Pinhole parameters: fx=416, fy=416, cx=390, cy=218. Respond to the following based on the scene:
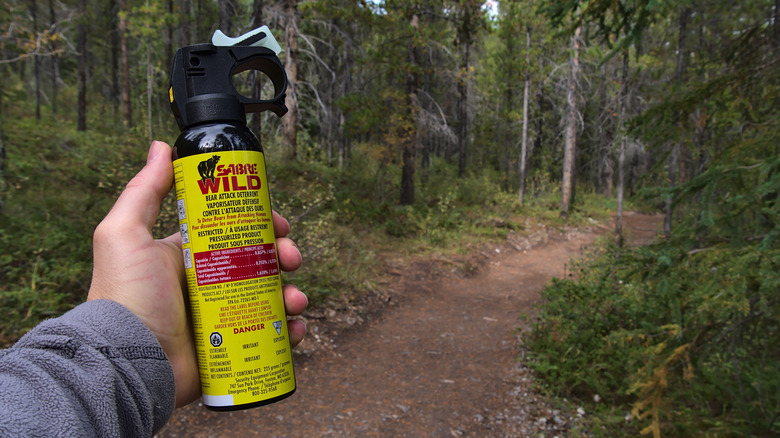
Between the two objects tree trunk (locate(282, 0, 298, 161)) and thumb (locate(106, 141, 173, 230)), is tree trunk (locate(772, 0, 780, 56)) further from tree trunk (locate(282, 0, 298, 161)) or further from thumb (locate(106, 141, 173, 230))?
tree trunk (locate(282, 0, 298, 161))

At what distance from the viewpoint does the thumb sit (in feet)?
4.96

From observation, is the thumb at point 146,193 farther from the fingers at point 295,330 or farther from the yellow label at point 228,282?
the fingers at point 295,330

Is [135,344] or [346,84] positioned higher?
[346,84]

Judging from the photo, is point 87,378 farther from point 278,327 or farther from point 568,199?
point 568,199

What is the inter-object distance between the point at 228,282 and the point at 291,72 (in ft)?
35.5

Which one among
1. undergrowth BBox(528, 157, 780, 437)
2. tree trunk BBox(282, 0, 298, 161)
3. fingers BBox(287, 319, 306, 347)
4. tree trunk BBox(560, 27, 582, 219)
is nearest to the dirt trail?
undergrowth BBox(528, 157, 780, 437)

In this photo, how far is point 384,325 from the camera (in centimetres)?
702

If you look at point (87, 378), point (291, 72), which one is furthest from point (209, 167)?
point (291, 72)

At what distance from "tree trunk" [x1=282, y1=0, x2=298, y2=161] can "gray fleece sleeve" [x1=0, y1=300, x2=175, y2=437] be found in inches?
398

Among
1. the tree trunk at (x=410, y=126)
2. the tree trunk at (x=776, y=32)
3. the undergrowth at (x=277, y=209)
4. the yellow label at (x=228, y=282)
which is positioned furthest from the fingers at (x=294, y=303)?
the tree trunk at (x=410, y=126)

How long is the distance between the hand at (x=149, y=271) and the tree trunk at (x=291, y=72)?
9.59 m

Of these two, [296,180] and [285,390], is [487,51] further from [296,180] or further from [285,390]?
[285,390]

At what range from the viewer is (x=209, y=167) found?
143 centimetres

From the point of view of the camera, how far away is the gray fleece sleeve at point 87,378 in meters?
0.91
